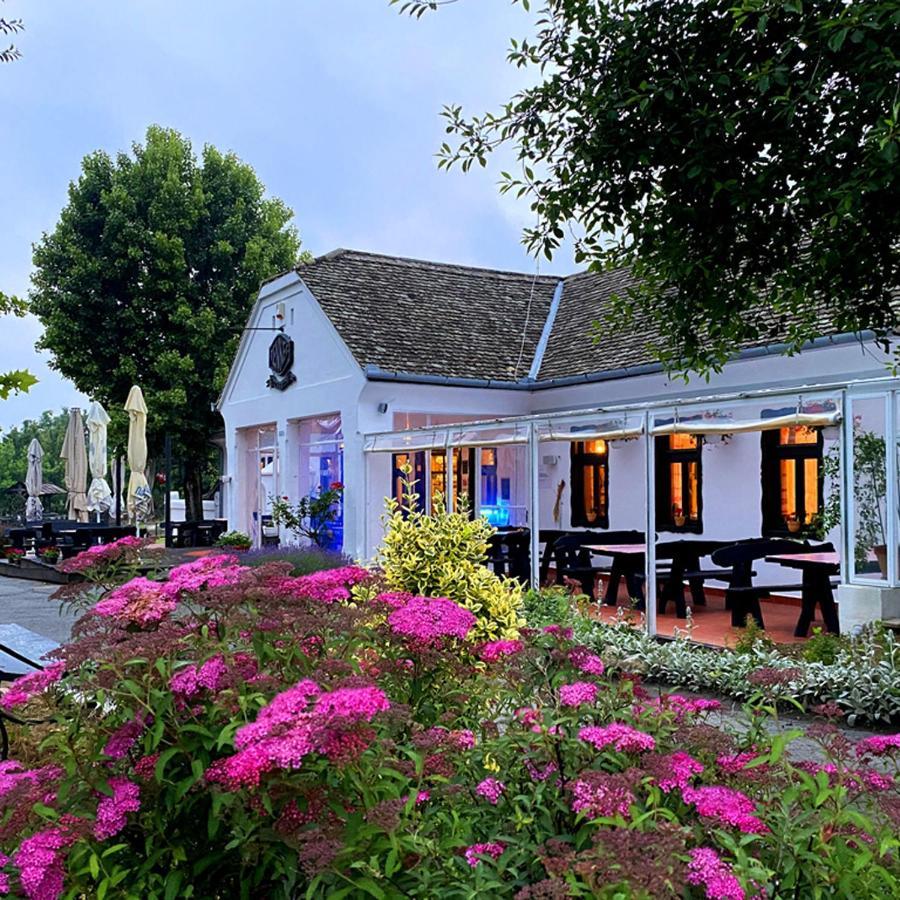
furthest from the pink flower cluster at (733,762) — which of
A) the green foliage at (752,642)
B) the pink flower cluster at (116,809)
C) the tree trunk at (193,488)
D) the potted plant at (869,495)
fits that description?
the tree trunk at (193,488)

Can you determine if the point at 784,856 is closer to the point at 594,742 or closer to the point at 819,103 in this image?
the point at 594,742

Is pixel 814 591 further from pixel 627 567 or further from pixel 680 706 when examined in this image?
pixel 680 706

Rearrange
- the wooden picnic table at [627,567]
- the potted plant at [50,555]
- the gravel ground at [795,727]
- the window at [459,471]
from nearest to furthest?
the gravel ground at [795,727]
the wooden picnic table at [627,567]
the window at [459,471]
the potted plant at [50,555]

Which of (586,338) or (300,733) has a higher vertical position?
(586,338)

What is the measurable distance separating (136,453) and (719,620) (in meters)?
15.0

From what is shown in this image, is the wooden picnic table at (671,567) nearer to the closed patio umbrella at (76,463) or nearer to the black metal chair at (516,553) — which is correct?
the black metal chair at (516,553)

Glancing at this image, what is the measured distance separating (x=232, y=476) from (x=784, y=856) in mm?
20993

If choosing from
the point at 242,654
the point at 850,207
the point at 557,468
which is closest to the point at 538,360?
the point at 557,468

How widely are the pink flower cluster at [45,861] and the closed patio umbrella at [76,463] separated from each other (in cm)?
2355

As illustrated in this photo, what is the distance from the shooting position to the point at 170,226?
27.3m

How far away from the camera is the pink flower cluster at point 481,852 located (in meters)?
2.03

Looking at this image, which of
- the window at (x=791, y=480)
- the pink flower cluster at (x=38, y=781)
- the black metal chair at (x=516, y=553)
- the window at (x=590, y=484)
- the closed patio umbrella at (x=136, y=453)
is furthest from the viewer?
the closed patio umbrella at (x=136, y=453)

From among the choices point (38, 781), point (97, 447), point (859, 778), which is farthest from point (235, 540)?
point (859, 778)

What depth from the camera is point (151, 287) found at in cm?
2702
